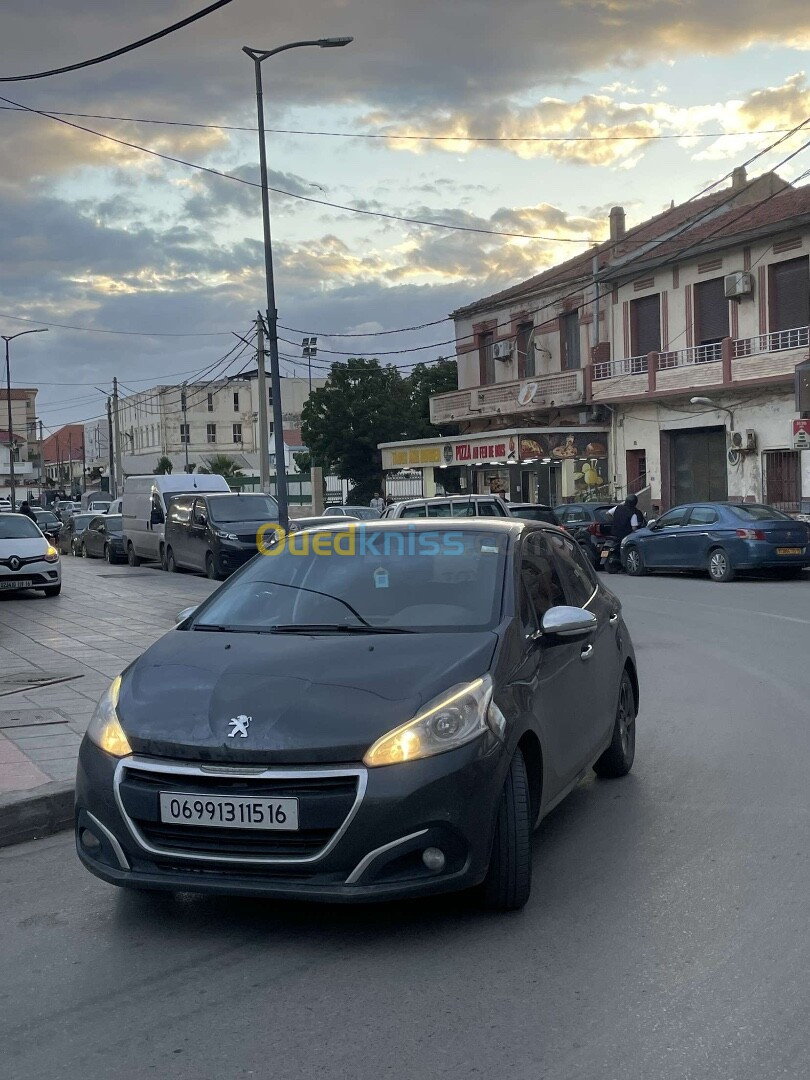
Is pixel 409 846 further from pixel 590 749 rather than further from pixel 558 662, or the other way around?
pixel 590 749

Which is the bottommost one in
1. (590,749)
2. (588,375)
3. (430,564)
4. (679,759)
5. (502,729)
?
(679,759)

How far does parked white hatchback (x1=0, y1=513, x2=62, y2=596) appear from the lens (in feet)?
65.1

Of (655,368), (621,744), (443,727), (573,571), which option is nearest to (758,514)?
(655,368)

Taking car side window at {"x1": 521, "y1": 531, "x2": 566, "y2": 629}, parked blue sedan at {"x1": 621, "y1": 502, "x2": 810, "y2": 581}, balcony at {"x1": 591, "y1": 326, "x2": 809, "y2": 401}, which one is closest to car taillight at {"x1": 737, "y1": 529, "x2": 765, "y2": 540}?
parked blue sedan at {"x1": 621, "y1": 502, "x2": 810, "y2": 581}

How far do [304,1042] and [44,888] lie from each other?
203 cm

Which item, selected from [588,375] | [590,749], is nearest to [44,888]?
[590,749]

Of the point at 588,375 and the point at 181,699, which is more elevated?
the point at 588,375

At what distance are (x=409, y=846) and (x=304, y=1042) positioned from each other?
0.81m

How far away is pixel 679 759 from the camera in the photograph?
7203 millimetres

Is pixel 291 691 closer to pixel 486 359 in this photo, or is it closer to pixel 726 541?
pixel 726 541

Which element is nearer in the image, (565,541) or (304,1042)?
(304,1042)

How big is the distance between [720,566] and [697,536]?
32.5 inches

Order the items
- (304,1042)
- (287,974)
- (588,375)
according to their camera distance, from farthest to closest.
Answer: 1. (588,375)
2. (287,974)
3. (304,1042)

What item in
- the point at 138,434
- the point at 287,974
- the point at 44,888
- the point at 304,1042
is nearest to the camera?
the point at 304,1042
